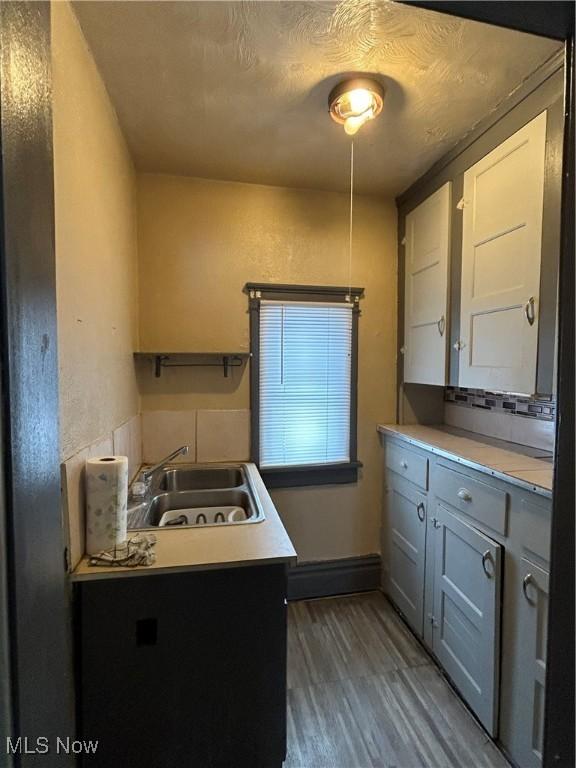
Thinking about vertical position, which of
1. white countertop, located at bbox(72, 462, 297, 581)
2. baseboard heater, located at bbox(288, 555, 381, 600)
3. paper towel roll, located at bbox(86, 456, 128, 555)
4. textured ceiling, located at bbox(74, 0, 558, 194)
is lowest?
baseboard heater, located at bbox(288, 555, 381, 600)

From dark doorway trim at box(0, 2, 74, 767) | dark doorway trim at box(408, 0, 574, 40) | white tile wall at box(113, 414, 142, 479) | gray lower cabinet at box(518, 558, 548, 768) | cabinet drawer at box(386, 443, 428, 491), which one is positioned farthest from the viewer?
cabinet drawer at box(386, 443, 428, 491)

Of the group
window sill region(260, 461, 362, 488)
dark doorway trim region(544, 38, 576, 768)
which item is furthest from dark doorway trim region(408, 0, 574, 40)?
window sill region(260, 461, 362, 488)

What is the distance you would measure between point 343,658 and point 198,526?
3.73 feet

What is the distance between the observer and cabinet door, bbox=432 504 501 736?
1401 millimetres

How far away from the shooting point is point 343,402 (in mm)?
2348

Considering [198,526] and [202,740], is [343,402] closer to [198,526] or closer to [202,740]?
[198,526]

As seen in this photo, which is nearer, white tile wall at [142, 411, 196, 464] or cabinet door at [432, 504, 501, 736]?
cabinet door at [432, 504, 501, 736]

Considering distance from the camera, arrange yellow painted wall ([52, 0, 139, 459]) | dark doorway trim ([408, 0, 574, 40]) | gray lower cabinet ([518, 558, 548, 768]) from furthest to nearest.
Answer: gray lower cabinet ([518, 558, 548, 768]) → yellow painted wall ([52, 0, 139, 459]) → dark doorway trim ([408, 0, 574, 40])

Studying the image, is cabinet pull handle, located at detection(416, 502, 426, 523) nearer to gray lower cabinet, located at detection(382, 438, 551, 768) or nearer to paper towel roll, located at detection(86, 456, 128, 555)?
gray lower cabinet, located at detection(382, 438, 551, 768)

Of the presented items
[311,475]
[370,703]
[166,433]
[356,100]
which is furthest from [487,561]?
[356,100]

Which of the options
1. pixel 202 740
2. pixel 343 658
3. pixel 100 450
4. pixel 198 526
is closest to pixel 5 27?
pixel 100 450

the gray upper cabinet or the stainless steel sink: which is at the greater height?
the gray upper cabinet

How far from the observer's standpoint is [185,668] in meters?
1.07

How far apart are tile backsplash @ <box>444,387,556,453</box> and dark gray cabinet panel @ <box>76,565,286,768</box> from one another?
1.35 metres
